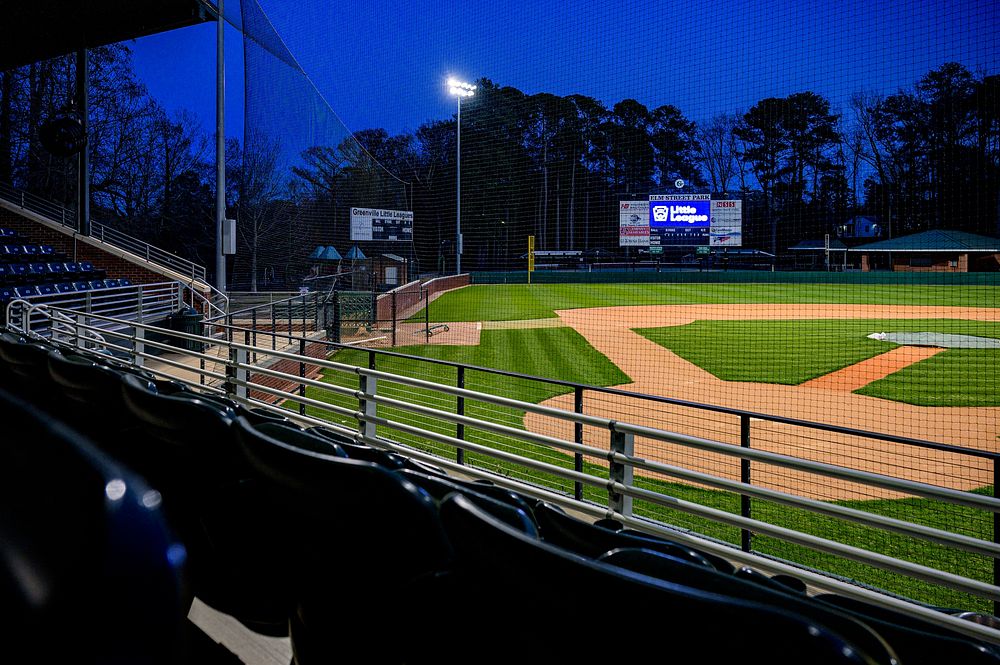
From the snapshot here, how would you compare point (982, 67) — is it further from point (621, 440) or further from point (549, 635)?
point (549, 635)

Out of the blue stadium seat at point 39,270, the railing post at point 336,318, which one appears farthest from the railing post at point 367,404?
the blue stadium seat at point 39,270

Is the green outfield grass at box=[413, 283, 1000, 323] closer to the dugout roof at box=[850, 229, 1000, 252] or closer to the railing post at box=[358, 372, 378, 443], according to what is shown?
the dugout roof at box=[850, 229, 1000, 252]

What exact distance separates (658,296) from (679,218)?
6.27 meters

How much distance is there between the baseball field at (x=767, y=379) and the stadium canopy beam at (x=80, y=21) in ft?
18.5

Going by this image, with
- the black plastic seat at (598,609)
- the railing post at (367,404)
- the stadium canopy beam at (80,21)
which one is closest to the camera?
the black plastic seat at (598,609)

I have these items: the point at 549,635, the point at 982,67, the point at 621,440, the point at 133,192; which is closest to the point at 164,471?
the point at 549,635

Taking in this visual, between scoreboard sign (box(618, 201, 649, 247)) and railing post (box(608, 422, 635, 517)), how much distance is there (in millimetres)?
11328

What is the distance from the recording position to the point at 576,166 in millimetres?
11820

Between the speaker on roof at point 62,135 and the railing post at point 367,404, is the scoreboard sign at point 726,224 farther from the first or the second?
the railing post at point 367,404

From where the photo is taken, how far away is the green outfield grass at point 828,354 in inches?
363

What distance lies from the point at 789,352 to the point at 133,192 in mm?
23794

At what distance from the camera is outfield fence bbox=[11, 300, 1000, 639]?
1792 millimetres

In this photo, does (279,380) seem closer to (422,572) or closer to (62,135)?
(62,135)

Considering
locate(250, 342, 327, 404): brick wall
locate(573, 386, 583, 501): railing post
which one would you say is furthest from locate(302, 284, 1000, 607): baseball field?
locate(573, 386, 583, 501): railing post
